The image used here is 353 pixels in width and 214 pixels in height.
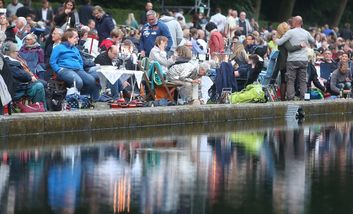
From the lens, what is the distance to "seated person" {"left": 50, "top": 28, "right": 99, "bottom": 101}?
74.7 feet

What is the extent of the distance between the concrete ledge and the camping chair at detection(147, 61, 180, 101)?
4.00 ft

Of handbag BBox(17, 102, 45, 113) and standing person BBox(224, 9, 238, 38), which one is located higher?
standing person BBox(224, 9, 238, 38)

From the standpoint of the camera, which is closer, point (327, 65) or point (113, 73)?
point (113, 73)

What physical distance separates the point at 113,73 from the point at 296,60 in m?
5.24

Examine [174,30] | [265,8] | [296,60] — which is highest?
[265,8]

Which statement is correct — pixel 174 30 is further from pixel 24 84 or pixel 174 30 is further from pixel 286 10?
pixel 286 10

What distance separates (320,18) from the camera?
206 ft

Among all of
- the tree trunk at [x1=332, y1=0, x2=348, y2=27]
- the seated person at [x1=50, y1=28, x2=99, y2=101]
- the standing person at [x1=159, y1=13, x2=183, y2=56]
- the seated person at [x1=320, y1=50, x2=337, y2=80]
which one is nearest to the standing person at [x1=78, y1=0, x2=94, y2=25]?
the standing person at [x1=159, y1=13, x2=183, y2=56]

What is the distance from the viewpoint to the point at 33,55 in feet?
77.7

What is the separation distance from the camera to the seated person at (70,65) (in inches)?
897

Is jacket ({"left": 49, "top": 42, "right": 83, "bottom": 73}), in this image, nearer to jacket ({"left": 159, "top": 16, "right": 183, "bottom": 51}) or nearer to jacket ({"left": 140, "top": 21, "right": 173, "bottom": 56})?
jacket ({"left": 140, "top": 21, "right": 173, "bottom": 56})

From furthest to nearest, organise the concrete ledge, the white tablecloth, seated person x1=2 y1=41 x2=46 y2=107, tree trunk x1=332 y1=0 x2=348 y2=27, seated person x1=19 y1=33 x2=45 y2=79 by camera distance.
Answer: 1. tree trunk x1=332 y1=0 x2=348 y2=27
2. the white tablecloth
3. seated person x1=19 y1=33 x2=45 y2=79
4. seated person x1=2 y1=41 x2=46 y2=107
5. the concrete ledge

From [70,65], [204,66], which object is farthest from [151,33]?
[70,65]

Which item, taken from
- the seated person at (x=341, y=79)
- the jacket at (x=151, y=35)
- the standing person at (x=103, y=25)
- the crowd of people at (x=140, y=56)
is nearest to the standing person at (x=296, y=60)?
the crowd of people at (x=140, y=56)
